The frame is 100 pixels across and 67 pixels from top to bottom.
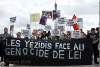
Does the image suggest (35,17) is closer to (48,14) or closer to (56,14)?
(48,14)

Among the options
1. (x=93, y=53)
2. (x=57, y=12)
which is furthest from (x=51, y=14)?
(x=93, y=53)

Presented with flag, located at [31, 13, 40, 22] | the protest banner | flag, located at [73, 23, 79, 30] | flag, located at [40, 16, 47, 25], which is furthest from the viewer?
flag, located at [31, 13, 40, 22]

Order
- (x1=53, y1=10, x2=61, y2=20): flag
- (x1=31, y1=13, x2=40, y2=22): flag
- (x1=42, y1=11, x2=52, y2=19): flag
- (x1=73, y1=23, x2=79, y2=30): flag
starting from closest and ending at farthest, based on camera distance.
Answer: (x1=73, y1=23, x2=79, y2=30): flag → (x1=31, y1=13, x2=40, y2=22): flag → (x1=53, y1=10, x2=61, y2=20): flag → (x1=42, y1=11, x2=52, y2=19): flag

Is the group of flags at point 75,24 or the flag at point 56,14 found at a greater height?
the flag at point 56,14

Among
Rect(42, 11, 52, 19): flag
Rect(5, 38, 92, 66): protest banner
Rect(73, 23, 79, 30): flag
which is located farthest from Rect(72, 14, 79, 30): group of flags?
Rect(5, 38, 92, 66): protest banner

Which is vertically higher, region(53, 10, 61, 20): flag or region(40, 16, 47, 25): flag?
region(53, 10, 61, 20): flag

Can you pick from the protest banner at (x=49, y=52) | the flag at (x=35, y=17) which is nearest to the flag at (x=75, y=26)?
the flag at (x=35, y=17)

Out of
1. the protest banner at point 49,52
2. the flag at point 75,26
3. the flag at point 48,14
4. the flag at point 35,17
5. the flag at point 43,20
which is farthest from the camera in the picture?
the flag at point 48,14

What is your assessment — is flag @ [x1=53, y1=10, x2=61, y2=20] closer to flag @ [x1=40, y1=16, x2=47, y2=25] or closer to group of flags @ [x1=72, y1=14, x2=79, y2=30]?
flag @ [x1=40, y1=16, x2=47, y2=25]

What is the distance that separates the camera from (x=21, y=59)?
20.3 m

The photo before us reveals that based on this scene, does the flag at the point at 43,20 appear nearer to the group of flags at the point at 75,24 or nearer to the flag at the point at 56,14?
the flag at the point at 56,14

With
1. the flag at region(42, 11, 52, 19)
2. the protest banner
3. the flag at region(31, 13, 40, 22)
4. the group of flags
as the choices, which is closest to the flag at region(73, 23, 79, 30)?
the group of flags

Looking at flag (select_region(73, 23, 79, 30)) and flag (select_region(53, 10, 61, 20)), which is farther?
flag (select_region(53, 10, 61, 20))

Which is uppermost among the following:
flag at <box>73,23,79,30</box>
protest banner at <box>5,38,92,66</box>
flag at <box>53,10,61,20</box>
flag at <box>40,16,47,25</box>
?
flag at <box>53,10,61,20</box>
